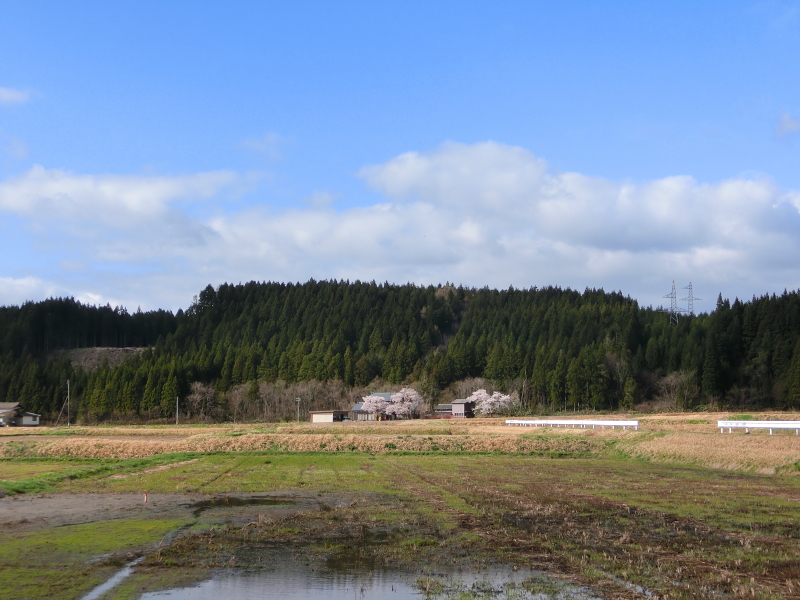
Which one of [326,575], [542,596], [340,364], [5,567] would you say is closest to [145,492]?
[5,567]

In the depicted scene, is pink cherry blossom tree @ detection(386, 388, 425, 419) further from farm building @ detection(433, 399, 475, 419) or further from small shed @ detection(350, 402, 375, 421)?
farm building @ detection(433, 399, 475, 419)

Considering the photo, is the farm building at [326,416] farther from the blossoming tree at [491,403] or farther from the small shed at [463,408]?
the blossoming tree at [491,403]

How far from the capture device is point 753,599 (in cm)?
1013

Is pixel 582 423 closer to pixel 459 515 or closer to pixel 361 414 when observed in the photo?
pixel 459 515

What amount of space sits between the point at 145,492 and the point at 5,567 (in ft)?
38.8

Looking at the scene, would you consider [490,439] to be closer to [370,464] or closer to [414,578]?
[370,464]

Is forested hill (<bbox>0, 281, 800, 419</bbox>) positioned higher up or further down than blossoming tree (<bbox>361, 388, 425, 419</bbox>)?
higher up

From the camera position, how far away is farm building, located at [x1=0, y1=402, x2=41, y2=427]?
104 metres

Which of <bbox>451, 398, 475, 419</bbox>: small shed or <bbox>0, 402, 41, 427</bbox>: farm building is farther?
<bbox>451, 398, 475, 419</bbox>: small shed

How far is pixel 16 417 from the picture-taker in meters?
107

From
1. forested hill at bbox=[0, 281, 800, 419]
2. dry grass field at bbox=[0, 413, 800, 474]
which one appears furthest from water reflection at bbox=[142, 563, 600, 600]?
forested hill at bbox=[0, 281, 800, 419]

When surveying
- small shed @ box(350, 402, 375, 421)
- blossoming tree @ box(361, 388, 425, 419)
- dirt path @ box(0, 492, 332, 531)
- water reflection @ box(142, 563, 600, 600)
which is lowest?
small shed @ box(350, 402, 375, 421)

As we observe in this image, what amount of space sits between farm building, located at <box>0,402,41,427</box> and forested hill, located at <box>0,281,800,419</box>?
7649 millimetres

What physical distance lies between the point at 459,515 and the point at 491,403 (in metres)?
91.0
